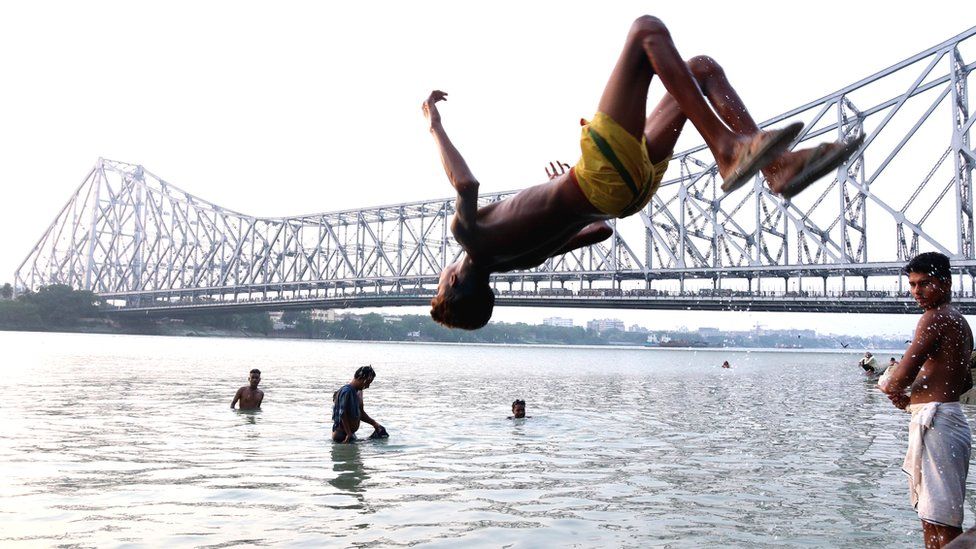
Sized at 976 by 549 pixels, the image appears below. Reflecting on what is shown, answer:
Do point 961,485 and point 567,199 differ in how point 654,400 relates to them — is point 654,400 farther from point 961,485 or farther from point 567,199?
point 567,199

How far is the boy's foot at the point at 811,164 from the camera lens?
2.65 meters

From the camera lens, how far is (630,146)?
2.92 meters

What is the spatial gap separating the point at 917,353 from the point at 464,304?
3296mm

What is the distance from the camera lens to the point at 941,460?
5.12 meters

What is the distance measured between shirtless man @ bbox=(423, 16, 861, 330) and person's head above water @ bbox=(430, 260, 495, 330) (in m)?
0.07

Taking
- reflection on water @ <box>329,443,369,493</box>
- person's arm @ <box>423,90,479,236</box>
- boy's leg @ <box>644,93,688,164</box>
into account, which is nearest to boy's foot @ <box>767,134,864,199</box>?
boy's leg @ <box>644,93,688,164</box>

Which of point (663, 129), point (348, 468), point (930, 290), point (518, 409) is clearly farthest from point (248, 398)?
point (663, 129)

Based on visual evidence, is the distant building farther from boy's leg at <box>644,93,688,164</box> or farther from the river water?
boy's leg at <box>644,93,688,164</box>

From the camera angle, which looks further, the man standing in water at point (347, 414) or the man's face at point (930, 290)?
the man standing in water at point (347, 414)

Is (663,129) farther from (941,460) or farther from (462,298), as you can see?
(941,460)

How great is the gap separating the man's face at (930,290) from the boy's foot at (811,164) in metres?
2.90

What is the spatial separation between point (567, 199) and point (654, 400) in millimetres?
24657

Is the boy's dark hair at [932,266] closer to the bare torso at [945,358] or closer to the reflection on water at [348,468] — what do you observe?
the bare torso at [945,358]

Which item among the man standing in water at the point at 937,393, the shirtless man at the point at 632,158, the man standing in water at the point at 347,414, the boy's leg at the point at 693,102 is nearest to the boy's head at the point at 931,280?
the man standing in water at the point at 937,393
